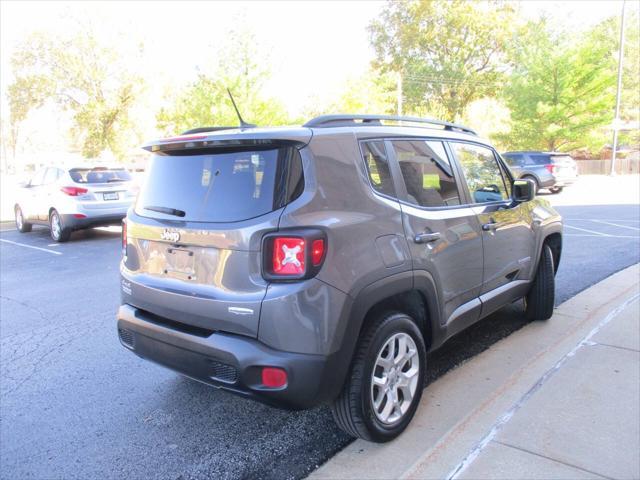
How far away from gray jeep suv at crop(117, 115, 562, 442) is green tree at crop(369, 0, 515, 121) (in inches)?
1499

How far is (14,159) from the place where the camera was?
63.2 metres

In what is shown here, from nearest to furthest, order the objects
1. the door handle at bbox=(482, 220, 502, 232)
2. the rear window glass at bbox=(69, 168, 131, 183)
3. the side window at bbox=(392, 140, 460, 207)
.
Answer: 1. the side window at bbox=(392, 140, 460, 207)
2. the door handle at bbox=(482, 220, 502, 232)
3. the rear window glass at bbox=(69, 168, 131, 183)

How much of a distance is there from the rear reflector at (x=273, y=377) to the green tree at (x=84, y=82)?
88.3 ft

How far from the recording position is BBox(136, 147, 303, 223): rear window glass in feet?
8.55

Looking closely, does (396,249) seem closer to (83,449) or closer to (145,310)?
(145,310)

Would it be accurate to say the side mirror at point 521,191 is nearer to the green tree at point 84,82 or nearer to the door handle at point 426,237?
the door handle at point 426,237

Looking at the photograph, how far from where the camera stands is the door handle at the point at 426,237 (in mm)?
3061

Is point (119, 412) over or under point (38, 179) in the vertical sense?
under

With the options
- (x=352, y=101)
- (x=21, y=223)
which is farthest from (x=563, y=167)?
(x=21, y=223)

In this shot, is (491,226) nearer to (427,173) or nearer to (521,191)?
(521,191)

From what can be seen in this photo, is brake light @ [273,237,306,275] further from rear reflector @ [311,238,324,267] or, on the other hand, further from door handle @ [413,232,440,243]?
door handle @ [413,232,440,243]

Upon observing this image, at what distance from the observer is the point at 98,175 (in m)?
10.8

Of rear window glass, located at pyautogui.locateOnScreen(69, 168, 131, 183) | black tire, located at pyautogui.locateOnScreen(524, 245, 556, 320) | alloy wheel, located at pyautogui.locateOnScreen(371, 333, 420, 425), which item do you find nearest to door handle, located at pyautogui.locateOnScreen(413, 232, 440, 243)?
alloy wheel, located at pyautogui.locateOnScreen(371, 333, 420, 425)

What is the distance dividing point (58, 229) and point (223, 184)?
359 inches
